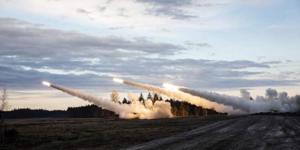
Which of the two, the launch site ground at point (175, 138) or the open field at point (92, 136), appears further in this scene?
the open field at point (92, 136)

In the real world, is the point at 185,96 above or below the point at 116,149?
above

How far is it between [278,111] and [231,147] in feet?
399

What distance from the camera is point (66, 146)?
38.5 meters

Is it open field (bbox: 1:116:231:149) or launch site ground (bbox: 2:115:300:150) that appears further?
open field (bbox: 1:116:231:149)

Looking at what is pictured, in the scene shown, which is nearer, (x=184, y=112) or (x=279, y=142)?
(x=279, y=142)

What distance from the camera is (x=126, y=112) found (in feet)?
430

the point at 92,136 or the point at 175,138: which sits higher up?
the point at 92,136

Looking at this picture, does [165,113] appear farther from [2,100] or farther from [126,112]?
[2,100]

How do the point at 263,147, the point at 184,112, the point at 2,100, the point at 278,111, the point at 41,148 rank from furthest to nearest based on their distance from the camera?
the point at 184,112
the point at 278,111
the point at 2,100
the point at 41,148
the point at 263,147

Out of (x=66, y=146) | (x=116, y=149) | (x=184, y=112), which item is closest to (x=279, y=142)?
(x=116, y=149)

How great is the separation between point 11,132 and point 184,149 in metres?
25.0

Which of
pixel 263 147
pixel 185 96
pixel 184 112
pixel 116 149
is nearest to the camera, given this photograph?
pixel 263 147

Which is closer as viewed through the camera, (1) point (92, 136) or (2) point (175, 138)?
(2) point (175, 138)

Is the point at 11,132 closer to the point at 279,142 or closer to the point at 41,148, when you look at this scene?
the point at 41,148
